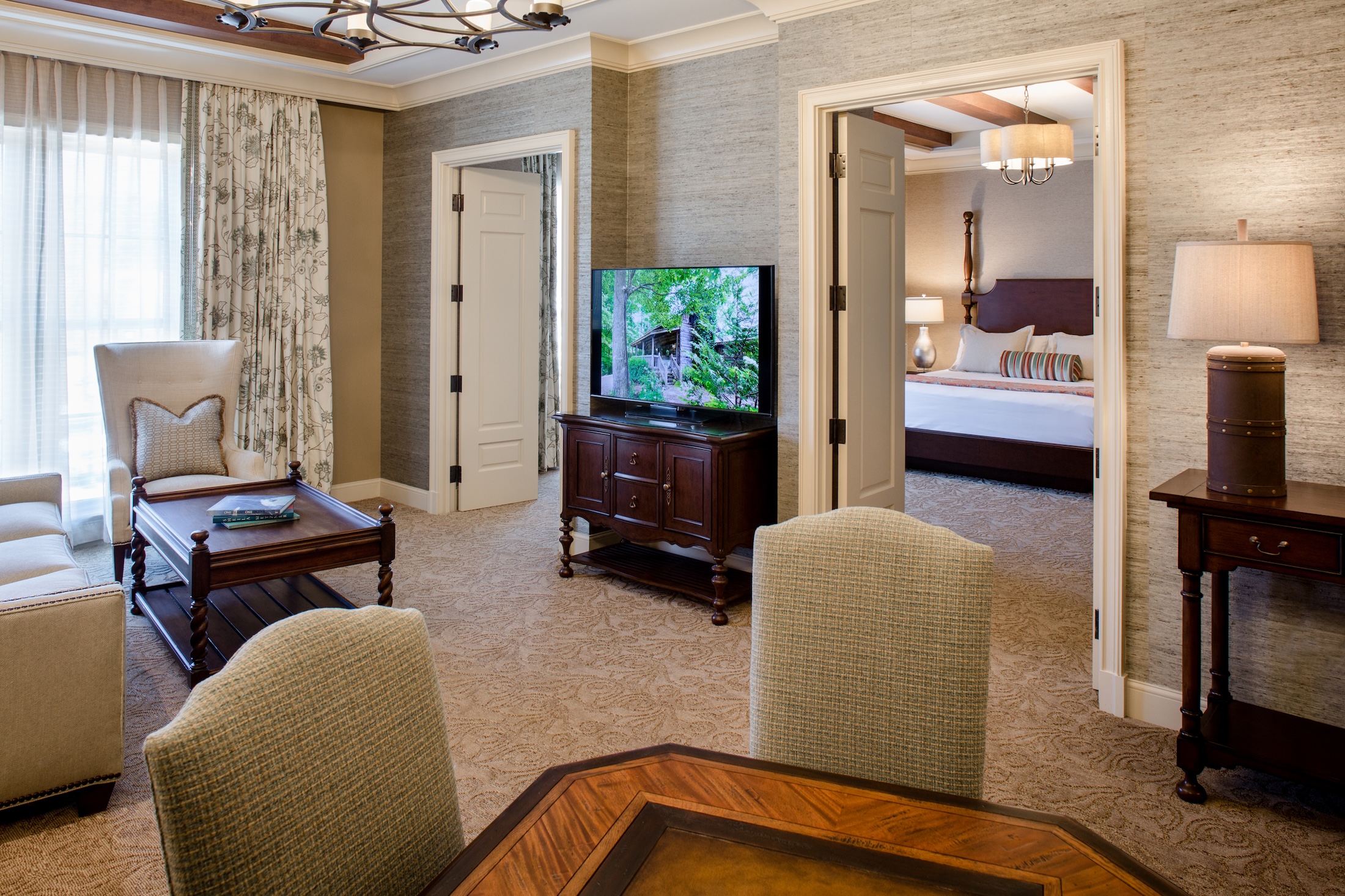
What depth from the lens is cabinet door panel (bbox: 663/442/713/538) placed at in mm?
3844

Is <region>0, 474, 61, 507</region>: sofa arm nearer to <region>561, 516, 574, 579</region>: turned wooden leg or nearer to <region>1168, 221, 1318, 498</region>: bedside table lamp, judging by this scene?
<region>561, 516, 574, 579</region>: turned wooden leg

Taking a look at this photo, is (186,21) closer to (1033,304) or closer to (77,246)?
(77,246)

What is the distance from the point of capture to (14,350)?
455 cm

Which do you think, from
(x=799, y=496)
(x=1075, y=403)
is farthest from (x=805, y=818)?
(x=1075, y=403)

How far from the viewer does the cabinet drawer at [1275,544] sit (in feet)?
7.17

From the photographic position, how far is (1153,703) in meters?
2.86

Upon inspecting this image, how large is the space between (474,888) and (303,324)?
5.08m

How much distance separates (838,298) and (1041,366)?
14.2 ft

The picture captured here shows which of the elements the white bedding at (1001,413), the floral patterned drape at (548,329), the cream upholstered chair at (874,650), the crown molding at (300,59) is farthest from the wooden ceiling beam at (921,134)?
the cream upholstered chair at (874,650)

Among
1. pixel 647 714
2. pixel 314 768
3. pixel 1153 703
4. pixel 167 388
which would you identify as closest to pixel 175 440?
pixel 167 388

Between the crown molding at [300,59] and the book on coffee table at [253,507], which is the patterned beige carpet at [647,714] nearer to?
the book on coffee table at [253,507]

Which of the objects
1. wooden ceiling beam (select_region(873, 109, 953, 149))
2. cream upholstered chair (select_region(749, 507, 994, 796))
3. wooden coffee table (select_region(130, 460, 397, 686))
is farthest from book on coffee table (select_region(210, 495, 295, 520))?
wooden ceiling beam (select_region(873, 109, 953, 149))

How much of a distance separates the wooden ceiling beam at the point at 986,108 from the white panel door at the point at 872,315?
2.46 meters

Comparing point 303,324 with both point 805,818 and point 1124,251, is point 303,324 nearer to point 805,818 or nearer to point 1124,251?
point 1124,251
